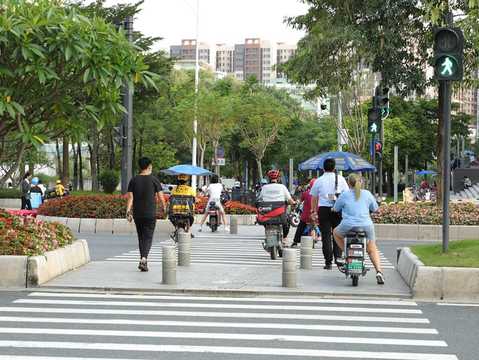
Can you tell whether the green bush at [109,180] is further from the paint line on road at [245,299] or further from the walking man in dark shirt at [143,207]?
the paint line on road at [245,299]

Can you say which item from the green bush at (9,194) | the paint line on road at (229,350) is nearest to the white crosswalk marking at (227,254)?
the paint line on road at (229,350)

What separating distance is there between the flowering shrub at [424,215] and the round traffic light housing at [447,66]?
1086cm

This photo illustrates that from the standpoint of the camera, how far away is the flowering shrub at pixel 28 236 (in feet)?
40.4

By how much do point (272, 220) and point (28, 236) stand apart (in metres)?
4.84

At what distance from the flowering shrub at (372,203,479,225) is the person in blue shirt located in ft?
35.2

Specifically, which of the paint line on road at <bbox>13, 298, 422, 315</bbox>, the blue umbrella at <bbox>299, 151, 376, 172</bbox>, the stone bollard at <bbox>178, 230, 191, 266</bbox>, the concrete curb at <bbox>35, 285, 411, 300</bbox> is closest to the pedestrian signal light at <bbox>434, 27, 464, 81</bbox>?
the concrete curb at <bbox>35, 285, 411, 300</bbox>

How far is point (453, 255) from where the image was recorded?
12664 millimetres

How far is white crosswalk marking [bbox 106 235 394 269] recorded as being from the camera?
53.0 ft

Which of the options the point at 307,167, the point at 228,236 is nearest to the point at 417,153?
the point at 307,167

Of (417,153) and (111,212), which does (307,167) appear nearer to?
(111,212)

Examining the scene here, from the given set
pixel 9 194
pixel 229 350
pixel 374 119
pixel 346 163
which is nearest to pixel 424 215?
pixel 374 119

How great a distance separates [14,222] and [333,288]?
499cm

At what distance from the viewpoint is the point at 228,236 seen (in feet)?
75.9

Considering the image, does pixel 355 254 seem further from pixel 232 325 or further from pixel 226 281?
pixel 232 325
